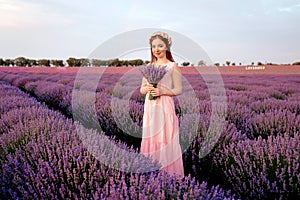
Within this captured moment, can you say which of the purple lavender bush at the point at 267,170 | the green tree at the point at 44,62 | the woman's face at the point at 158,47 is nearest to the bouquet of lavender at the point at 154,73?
the woman's face at the point at 158,47

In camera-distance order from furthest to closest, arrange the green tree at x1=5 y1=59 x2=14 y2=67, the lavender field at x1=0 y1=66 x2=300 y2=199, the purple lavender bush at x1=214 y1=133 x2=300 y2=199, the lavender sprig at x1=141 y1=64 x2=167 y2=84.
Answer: the green tree at x1=5 y1=59 x2=14 y2=67
the lavender sprig at x1=141 y1=64 x2=167 y2=84
the purple lavender bush at x1=214 y1=133 x2=300 y2=199
the lavender field at x1=0 y1=66 x2=300 y2=199

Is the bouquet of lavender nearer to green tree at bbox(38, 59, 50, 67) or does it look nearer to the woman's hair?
the woman's hair

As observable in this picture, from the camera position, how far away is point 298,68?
2447 cm

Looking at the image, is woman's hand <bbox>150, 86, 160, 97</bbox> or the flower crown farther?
the flower crown

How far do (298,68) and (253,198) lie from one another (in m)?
25.0

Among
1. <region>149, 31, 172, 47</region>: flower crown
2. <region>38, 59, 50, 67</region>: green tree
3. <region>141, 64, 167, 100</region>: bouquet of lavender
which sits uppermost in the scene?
<region>38, 59, 50, 67</region>: green tree

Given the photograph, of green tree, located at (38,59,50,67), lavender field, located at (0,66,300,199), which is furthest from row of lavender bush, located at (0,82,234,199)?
green tree, located at (38,59,50,67)

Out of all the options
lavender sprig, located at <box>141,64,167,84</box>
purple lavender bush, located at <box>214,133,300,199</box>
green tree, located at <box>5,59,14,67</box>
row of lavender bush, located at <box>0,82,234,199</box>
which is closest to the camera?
row of lavender bush, located at <box>0,82,234,199</box>

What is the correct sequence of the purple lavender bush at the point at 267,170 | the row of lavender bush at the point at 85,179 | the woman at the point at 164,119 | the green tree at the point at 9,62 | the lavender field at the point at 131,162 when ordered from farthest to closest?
the green tree at the point at 9,62
the woman at the point at 164,119
the purple lavender bush at the point at 267,170
the lavender field at the point at 131,162
the row of lavender bush at the point at 85,179

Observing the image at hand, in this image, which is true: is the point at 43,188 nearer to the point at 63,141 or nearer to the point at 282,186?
the point at 63,141

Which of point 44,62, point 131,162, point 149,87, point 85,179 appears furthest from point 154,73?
point 44,62

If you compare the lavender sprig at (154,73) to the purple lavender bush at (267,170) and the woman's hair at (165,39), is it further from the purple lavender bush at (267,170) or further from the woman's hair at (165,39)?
the purple lavender bush at (267,170)

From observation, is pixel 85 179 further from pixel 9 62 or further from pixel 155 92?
pixel 9 62

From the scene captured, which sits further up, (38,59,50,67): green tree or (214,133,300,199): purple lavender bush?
(38,59,50,67): green tree
